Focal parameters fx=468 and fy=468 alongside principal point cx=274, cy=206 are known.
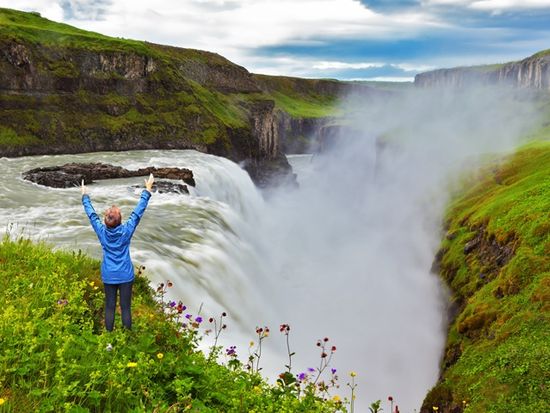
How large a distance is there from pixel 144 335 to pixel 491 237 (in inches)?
1005

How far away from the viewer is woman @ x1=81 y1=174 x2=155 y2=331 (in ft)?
25.7

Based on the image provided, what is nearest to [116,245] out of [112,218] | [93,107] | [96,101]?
[112,218]

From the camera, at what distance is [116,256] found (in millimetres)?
8016

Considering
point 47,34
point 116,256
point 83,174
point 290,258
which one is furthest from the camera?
point 47,34

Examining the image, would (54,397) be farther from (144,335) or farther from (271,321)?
(271,321)

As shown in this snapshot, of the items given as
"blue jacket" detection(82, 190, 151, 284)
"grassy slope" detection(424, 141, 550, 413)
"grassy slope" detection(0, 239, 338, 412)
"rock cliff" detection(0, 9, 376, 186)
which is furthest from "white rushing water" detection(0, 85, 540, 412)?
"blue jacket" detection(82, 190, 151, 284)

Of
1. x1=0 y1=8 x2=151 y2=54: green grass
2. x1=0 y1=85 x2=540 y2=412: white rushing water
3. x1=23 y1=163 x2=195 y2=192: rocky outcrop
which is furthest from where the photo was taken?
x1=0 y1=8 x2=151 y2=54: green grass

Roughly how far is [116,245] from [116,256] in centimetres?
25

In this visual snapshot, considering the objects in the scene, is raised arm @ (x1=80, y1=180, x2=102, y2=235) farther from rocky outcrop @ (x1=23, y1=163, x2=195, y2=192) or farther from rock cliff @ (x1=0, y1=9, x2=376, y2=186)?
rock cliff @ (x1=0, y1=9, x2=376, y2=186)

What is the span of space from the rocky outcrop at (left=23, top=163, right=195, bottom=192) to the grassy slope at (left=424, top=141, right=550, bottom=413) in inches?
912

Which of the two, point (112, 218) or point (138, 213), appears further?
point (138, 213)

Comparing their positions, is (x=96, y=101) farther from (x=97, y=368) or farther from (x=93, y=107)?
(x=97, y=368)

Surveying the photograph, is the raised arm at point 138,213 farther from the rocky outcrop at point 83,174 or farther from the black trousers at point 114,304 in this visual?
the rocky outcrop at point 83,174

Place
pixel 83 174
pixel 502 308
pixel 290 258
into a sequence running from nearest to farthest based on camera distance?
pixel 502 308, pixel 83 174, pixel 290 258
